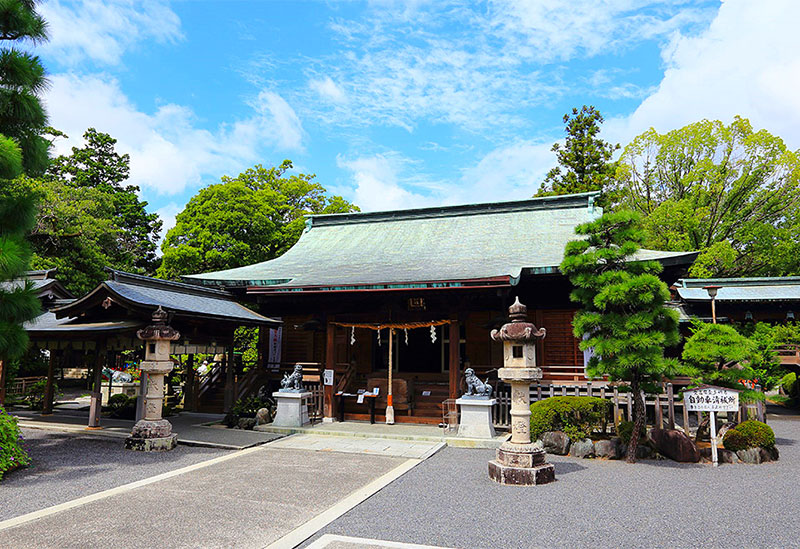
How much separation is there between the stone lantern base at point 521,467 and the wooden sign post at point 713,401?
3.34 meters

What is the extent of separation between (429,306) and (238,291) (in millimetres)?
6925

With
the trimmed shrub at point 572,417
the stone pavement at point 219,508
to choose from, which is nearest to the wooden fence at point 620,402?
the trimmed shrub at point 572,417

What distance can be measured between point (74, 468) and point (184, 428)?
423 centimetres

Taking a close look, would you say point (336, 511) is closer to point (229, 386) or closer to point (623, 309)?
point (623, 309)

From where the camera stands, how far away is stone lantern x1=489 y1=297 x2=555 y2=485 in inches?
306

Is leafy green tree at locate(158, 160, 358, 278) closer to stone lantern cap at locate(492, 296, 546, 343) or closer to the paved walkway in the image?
the paved walkway

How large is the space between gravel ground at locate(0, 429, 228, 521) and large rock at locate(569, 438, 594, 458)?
7.20 metres

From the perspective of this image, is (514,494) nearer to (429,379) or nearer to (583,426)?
(583,426)

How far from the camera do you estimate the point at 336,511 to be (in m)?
6.30

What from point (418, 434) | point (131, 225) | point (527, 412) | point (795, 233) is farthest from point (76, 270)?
point (795, 233)

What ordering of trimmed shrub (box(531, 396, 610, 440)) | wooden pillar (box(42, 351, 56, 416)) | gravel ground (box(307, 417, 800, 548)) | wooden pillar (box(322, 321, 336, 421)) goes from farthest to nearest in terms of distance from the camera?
wooden pillar (box(42, 351, 56, 416))
wooden pillar (box(322, 321, 336, 421))
trimmed shrub (box(531, 396, 610, 440))
gravel ground (box(307, 417, 800, 548))

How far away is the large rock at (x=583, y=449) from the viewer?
9.78 metres

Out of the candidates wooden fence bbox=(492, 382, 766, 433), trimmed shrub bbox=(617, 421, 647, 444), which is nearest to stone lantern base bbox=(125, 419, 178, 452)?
wooden fence bbox=(492, 382, 766, 433)

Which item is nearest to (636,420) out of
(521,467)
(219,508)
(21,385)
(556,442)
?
(556,442)
